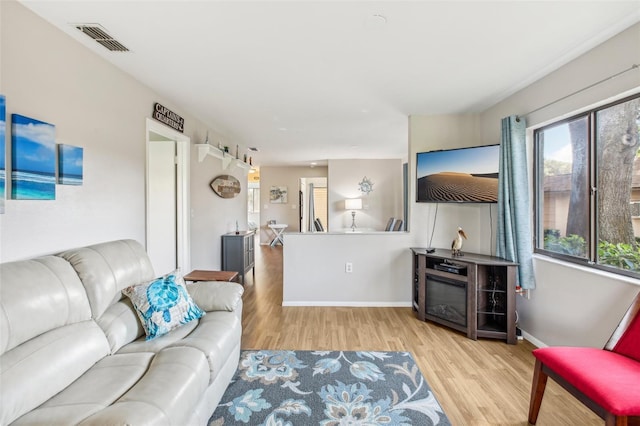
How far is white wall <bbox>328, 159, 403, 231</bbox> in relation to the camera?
293 inches

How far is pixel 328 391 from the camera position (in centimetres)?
203

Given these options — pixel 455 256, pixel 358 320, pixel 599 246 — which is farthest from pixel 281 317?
pixel 599 246

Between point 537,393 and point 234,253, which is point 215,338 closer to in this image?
point 537,393

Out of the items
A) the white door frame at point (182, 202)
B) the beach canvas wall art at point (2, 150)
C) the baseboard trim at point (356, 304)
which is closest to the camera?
the beach canvas wall art at point (2, 150)

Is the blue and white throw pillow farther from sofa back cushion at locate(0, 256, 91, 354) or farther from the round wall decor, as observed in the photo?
the round wall decor

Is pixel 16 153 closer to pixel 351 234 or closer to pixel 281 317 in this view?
pixel 281 317

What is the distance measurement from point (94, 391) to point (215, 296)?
992mm

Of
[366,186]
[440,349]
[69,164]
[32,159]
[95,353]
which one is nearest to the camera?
[95,353]

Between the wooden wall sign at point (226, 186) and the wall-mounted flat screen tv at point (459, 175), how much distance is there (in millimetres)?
3005

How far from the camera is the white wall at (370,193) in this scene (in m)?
7.44

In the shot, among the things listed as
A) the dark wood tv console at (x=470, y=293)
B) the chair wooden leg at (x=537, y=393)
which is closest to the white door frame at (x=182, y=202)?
the dark wood tv console at (x=470, y=293)

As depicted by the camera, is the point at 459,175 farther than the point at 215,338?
Yes

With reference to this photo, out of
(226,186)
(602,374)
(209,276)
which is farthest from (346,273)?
(602,374)

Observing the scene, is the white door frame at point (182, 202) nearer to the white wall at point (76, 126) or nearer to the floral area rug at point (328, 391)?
the white wall at point (76, 126)
